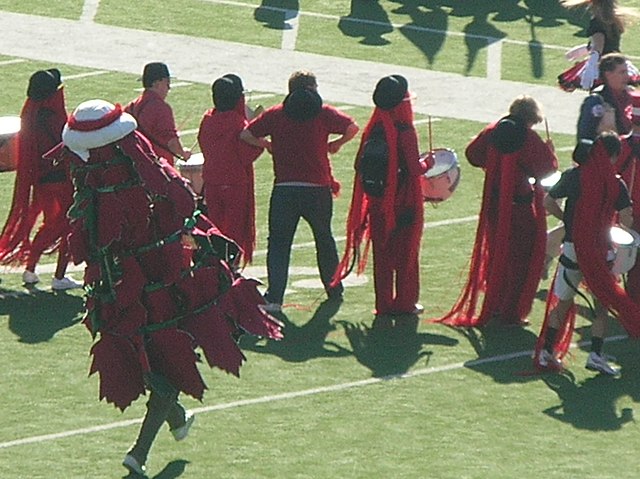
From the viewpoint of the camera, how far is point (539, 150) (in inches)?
492

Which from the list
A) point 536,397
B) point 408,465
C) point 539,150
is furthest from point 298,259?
point 408,465

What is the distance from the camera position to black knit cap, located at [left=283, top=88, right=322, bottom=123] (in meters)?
12.8

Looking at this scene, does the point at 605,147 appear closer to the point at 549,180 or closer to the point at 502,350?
the point at 549,180

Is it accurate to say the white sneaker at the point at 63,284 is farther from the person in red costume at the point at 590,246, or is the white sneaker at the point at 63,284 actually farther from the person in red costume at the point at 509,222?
the person in red costume at the point at 590,246

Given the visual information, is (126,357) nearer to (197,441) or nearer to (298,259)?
(197,441)

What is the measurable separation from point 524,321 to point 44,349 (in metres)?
3.19

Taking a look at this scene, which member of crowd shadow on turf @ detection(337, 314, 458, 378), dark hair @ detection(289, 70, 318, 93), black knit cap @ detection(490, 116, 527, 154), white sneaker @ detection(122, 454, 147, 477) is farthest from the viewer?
dark hair @ detection(289, 70, 318, 93)

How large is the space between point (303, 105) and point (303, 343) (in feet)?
5.29

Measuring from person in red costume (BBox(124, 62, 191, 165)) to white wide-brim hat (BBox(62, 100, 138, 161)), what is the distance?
340 centimetres

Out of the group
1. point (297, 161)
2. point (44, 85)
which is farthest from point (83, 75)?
point (297, 161)

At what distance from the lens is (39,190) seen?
44.8 ft

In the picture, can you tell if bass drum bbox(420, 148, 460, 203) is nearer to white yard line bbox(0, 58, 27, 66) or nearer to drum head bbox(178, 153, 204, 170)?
drum head bbox(178, 153, 204, 170)

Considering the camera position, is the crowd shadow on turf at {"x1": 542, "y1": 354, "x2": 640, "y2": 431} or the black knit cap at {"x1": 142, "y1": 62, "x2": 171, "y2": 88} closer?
the crowd shadow on turf at {"x1": 542, "y1": 354, "x2": 640, "y2": 431}

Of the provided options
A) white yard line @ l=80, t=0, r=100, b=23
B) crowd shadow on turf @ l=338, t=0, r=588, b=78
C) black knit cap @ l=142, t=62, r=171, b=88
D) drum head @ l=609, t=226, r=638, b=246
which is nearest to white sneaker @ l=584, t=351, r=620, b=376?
drum head @ l=609, t=226, r=638, b=246
